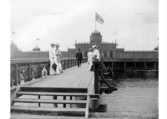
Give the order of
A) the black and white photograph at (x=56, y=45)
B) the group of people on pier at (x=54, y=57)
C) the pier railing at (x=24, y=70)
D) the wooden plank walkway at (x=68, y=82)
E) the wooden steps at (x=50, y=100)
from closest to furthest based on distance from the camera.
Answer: the wooden steps at (x=50, y=100)
the black and white photograph at (x=56, y=45)
the pier railing at (x=24, y=70)
the wooden plank walkway at (x=68, y=82)
the group of people on pier at (x=54, y=57)

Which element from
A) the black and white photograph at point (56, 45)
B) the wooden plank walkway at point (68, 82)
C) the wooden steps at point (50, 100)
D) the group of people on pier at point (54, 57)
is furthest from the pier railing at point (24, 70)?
→ the wooden steps at point (50, 100)

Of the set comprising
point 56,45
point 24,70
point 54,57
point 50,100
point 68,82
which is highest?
point 56,45

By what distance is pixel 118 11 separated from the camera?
778 centimetres

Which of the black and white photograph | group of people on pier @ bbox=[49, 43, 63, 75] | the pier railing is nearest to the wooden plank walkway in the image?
the black and white photograph

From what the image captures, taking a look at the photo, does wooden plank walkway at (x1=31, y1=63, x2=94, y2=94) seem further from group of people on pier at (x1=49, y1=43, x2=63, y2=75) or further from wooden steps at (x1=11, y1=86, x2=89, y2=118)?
group of people on pier at (x1=49, y1=43, x2=63, y2=75)

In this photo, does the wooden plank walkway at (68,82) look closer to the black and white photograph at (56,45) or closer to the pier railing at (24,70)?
the black and white photograph at (56,45)

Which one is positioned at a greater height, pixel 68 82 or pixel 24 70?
pixel 24 70

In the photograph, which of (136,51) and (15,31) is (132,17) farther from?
(136,51)

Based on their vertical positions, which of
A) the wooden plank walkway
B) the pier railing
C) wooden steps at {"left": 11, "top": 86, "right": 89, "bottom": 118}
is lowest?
wooden steps at {"left": 11, "top": 86, "right": 89, "bottom": 118}

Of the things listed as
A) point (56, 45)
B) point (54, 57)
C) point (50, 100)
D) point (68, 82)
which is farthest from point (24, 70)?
point (56, 45)

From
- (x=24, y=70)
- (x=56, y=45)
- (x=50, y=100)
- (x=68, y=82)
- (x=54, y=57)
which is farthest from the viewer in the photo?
(x=56, y=45)

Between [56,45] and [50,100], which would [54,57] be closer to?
[56,45]
